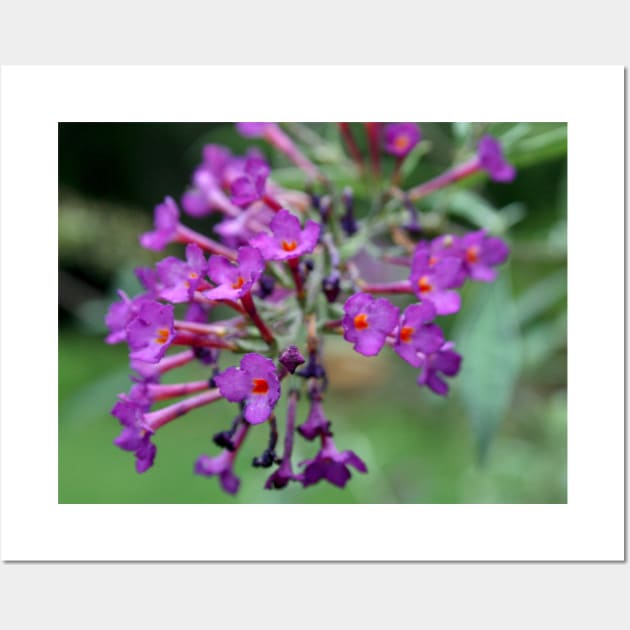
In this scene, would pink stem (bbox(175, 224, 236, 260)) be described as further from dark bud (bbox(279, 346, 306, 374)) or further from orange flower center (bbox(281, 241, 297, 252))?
dark bud (bbox(279, 346, 306, 374))

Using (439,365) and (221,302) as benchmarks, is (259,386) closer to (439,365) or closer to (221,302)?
(221,302)

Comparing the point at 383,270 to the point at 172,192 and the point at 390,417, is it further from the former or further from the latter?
the point at 172,192

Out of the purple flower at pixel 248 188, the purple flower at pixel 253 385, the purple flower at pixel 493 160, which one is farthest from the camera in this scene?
the purple flower at pixel 493 160

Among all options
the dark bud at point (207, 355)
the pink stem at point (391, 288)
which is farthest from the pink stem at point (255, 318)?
the pink stem at point (391, 288)

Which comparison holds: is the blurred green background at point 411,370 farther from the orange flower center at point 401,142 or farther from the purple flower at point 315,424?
the purple flower at point 315,424

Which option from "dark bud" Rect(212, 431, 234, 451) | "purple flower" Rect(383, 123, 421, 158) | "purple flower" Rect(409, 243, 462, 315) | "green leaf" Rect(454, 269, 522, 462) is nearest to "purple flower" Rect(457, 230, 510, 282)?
"purple flower" Rect(409, 243, 462, 315)
